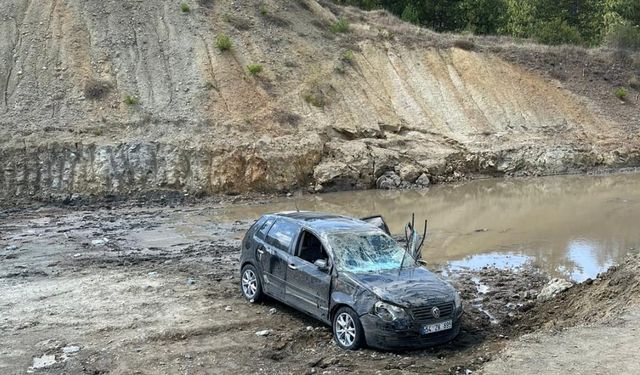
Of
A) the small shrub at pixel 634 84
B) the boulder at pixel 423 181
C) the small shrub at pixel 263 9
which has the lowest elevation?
the boulder at pixel 423 181

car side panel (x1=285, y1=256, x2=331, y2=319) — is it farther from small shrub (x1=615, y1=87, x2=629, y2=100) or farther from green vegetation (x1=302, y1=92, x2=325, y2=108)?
small shrub (x1=615, y1=87, x2=629, y2=100)

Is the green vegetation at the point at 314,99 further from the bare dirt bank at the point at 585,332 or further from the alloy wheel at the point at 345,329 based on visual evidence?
the alloy wheel at the point at 345,329

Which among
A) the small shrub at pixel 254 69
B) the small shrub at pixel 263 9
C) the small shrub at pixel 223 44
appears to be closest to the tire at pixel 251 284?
the small shrub at pixel 254 69

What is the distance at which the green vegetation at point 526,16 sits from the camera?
4225 centimetres

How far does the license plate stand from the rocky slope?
53.1 ft

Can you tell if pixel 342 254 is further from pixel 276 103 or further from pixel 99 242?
pixel 276 103

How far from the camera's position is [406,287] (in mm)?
8633

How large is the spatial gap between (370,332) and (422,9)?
38808 millimetres

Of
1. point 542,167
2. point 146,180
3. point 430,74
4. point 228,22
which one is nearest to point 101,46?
point 228,22

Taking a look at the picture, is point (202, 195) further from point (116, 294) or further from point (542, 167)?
point (542, 167)

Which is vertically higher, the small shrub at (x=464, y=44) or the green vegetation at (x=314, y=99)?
the small shrub at (x=464, y=44)

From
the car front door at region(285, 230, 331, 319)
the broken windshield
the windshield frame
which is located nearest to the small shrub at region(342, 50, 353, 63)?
the windshield frame

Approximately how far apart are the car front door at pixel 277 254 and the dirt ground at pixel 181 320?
0.42 meters

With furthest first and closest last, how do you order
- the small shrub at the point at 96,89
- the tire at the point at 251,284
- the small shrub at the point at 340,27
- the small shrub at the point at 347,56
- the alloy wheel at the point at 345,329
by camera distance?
1. the small shrub at the point at 340,27
2. the small shrub at the point at 347,56
3. the small shrub at the point at 96,89
4. the tire at the point at 251,284
5. the alloy wheel at the point at 345,329
